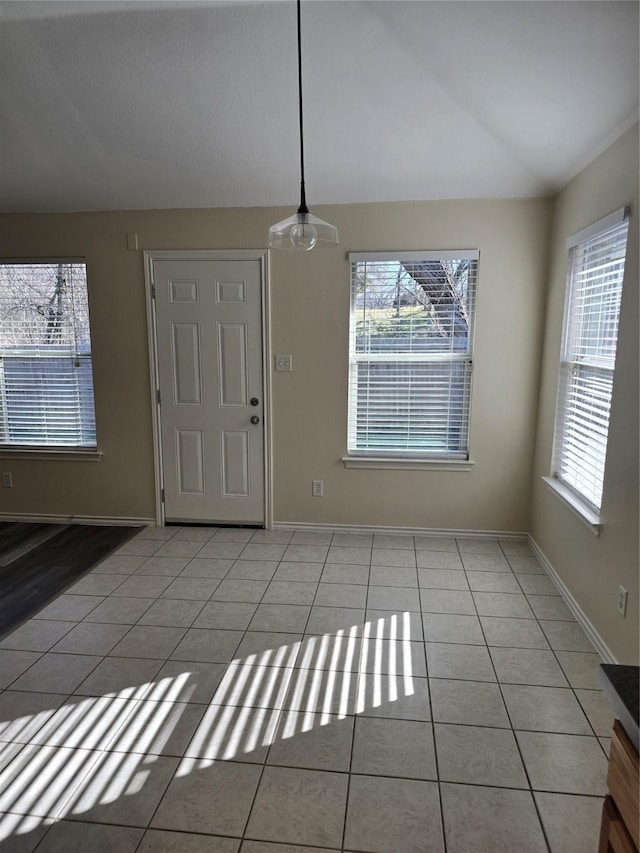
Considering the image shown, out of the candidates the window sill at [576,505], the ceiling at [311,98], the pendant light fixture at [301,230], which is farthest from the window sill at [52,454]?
the window sill at [576,505]

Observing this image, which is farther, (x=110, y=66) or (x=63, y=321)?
(x=63, y=321)

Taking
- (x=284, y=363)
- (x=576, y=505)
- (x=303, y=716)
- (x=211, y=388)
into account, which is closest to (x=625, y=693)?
(x=303, y=716)

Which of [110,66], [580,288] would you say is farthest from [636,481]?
[110,66]

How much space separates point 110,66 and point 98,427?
247 centimetres

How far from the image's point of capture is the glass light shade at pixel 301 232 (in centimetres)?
210

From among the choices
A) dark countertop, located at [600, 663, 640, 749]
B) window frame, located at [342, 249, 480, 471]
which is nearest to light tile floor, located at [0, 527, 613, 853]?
window frame, located at [342, 249, 480, 471]

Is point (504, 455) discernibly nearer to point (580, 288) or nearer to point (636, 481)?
point (580, 288)

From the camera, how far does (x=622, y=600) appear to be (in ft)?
7.57

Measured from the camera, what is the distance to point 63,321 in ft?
13.4

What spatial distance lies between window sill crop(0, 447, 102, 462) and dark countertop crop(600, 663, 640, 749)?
3.93 m

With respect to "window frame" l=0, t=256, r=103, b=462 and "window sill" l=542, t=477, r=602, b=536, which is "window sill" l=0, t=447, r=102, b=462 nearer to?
"window frame" l=0, t=256, r=103, b=462

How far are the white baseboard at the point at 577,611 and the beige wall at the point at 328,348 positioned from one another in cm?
46

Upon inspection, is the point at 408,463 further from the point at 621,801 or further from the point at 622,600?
the point at 621,801

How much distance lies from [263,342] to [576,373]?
6.92 ft
